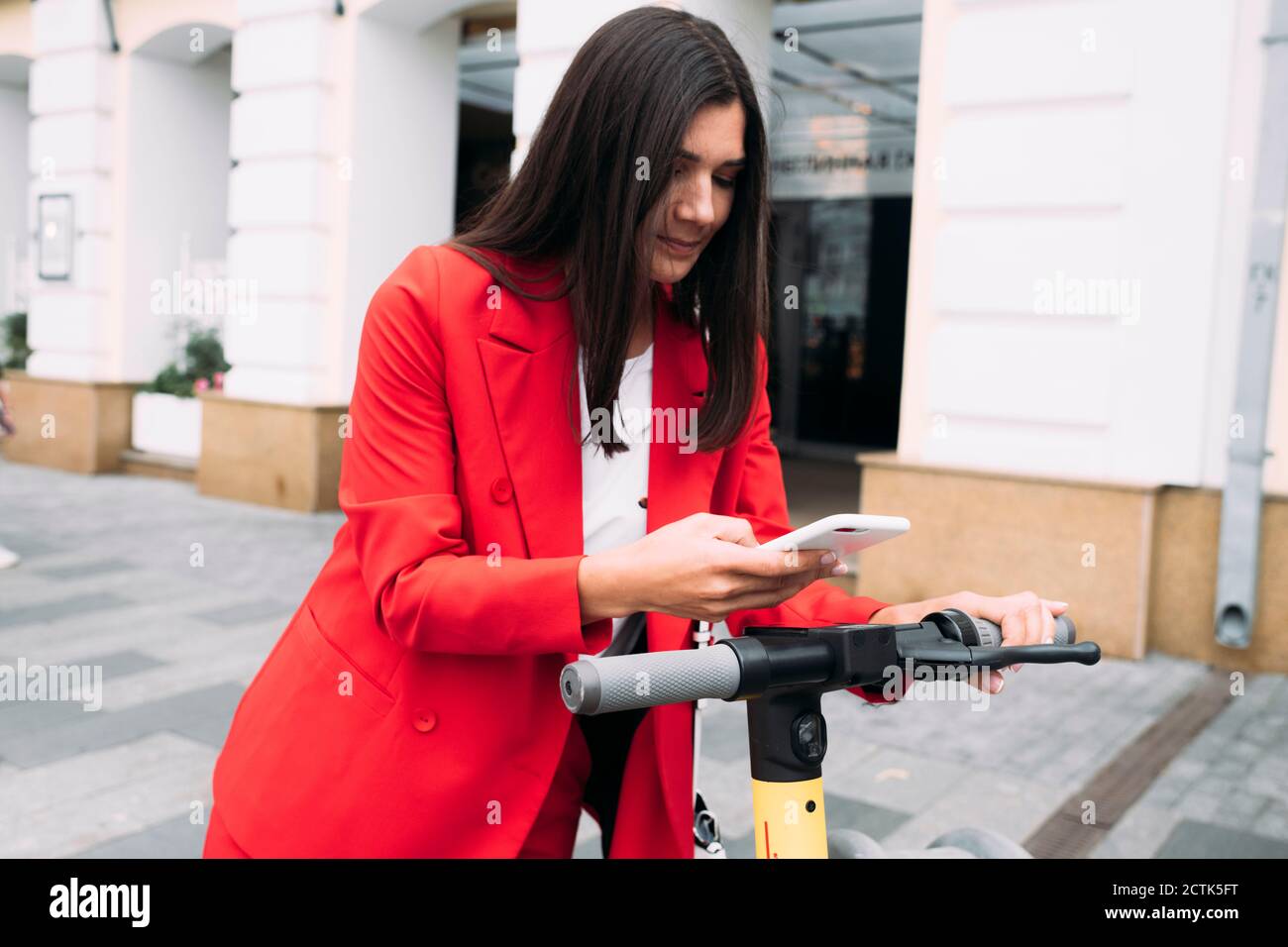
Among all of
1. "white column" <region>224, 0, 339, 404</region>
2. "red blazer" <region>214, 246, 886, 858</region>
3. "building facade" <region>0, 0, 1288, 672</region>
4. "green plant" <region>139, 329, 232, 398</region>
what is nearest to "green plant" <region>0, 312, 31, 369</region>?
"building facade" <region>0, 0, 1288, 672</region>

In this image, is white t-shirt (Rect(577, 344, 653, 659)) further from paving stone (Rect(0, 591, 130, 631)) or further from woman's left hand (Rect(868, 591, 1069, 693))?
paving stone (Rect(0, 591, 130, 631))

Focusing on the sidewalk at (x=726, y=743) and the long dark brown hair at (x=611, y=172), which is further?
the sidewalk at (x=726, y=743)

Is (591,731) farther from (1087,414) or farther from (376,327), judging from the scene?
(1087,414)

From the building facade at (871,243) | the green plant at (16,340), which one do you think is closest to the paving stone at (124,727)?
the building facade at (871,243)

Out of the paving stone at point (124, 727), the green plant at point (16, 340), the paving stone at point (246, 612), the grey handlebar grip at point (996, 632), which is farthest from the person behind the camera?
the green plant at point (16, 340)

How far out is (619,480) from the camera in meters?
1.57

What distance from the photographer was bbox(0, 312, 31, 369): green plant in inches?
490

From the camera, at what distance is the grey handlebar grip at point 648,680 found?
100cm

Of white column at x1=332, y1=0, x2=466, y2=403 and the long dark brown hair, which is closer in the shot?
the long dark brown hair

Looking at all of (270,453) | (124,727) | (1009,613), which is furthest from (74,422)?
(1009,613)

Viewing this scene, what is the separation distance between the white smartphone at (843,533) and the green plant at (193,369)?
33.2ft

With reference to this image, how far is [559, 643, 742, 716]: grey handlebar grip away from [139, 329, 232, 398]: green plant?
33.3ft

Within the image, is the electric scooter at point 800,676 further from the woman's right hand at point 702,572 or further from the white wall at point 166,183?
the white wall at point 166,183

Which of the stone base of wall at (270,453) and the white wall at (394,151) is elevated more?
the white wall at (394,151)
